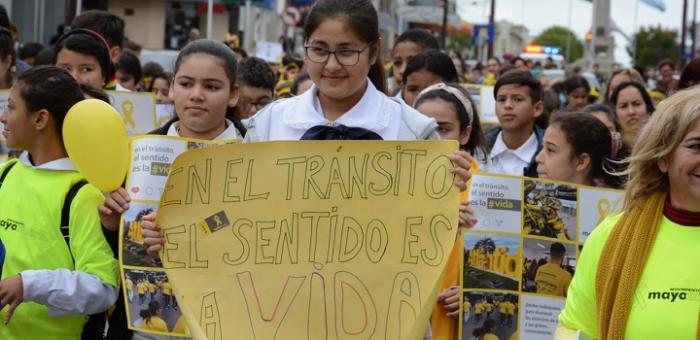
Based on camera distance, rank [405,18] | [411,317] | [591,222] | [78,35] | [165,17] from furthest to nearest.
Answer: [405,18], [165,17], [78,35], [591,222], [411,317]

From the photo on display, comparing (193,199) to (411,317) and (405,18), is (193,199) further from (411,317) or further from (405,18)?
(405,18)

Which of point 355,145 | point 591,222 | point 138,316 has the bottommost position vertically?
point 138,316

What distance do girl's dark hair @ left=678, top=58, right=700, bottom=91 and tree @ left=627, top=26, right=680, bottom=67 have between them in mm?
78163

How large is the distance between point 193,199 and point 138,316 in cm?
85

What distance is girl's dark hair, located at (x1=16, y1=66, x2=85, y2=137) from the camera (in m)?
4.74

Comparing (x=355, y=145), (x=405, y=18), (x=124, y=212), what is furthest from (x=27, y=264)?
(x=405, y=18)

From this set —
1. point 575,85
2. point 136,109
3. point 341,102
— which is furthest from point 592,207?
point 575,85

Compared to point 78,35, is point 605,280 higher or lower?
lower

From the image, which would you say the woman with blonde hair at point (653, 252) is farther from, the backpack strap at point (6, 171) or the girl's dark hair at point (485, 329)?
the backpack strap at point (6, 171)

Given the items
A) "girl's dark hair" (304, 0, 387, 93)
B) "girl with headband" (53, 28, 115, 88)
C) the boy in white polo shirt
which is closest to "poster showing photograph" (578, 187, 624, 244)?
"girl's dark hair" (304, 0, 387, 93)

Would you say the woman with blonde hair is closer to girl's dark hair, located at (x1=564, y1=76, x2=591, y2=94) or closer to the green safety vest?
the green safety vest

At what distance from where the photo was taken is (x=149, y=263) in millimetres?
4727

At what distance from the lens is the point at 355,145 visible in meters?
4.14

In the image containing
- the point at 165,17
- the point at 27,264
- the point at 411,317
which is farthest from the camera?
the point at 165,17
